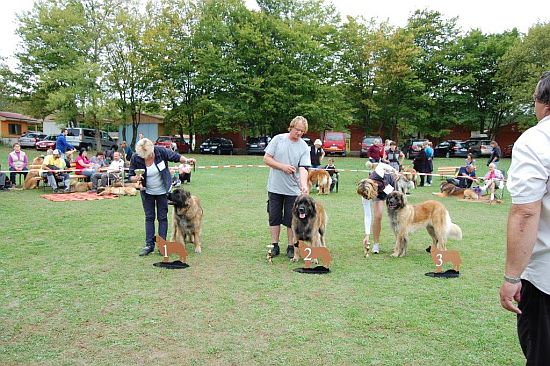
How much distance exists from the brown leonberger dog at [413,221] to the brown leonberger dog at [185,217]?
259 centimetres

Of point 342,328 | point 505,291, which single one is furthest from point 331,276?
point 505,291

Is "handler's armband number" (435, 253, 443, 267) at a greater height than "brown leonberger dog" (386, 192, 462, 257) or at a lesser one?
lesser

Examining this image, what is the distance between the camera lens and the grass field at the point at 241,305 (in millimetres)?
3070

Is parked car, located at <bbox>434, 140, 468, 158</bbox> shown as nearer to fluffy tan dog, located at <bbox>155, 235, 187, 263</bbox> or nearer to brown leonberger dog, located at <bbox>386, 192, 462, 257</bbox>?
brown leonberger dog, located at <bbox>386, 192, 462, 257</bbox>

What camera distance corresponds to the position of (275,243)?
570cm

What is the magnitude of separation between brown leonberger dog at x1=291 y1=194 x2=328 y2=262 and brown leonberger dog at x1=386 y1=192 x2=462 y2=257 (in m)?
1.05

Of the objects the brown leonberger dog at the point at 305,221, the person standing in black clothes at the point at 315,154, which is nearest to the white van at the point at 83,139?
the person standing in black clothes at the point at 315,154

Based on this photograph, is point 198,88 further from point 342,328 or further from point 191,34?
point 342,328

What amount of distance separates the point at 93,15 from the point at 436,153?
2635 cm

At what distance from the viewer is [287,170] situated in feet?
17.3

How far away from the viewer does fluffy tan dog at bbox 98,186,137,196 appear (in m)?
11.7

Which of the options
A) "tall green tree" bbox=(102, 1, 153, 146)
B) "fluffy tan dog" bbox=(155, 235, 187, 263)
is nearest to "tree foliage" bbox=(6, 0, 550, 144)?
"tall green tree" bbox=(102, 1, 153, 146)

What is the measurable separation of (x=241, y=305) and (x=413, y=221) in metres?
2.87

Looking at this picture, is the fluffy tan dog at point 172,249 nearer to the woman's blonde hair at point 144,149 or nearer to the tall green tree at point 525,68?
the woman's blonde hair at point 144,149
